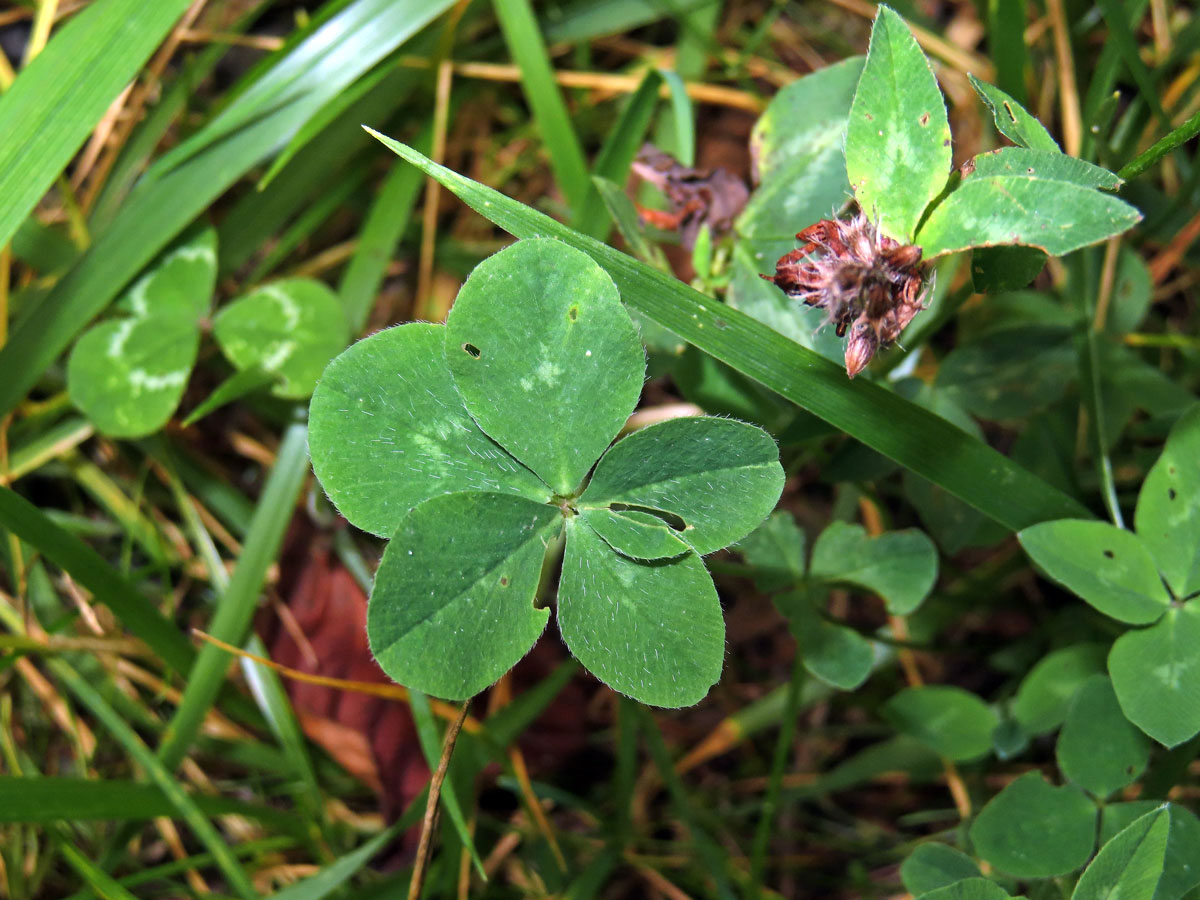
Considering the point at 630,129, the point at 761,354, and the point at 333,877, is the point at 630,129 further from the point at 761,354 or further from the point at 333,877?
the point at 333,877

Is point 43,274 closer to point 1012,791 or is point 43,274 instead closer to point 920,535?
point 920,535

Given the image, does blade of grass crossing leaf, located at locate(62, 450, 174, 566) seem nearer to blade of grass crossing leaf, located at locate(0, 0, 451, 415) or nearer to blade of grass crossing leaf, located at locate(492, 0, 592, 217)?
blade of grass crossing leaf, located at locate(0, 0, 451, 415)

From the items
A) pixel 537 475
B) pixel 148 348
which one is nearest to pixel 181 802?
pixel 148 348

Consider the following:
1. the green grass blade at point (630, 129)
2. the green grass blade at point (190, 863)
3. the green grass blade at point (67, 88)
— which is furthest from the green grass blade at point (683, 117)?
the green grass blade at point (190, 863)

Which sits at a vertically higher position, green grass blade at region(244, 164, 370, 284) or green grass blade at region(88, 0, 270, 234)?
green grass blade at region(88, 0, 270, 234)

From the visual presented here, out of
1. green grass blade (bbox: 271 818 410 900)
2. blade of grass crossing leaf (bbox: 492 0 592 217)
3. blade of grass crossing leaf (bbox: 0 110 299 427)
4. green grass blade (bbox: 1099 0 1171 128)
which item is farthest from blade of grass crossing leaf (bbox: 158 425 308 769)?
green grass blade (bbox: 1099 0 1171 128)
